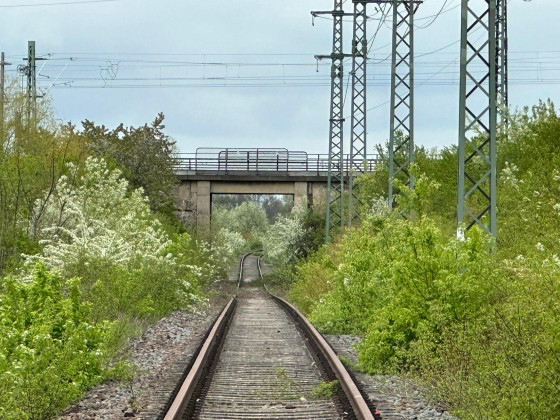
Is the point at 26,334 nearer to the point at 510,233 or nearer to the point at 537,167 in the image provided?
the point at 510,233

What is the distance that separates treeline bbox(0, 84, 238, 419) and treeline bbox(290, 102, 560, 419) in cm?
422

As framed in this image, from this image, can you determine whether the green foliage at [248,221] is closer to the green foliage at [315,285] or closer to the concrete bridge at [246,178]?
the concrete bridge at [246,178]

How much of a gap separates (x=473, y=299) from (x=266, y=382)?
3160 mm

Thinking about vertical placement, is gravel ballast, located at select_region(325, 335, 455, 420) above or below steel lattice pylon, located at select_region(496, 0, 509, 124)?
below

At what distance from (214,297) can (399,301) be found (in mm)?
25098

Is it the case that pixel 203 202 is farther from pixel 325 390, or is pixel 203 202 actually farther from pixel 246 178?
pixel 325 390

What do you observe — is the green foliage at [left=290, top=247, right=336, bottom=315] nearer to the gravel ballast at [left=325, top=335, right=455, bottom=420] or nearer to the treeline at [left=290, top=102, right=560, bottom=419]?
the treeline at [left=290, top=102, right=560, bottom=419]

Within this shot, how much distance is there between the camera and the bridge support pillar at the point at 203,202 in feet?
176

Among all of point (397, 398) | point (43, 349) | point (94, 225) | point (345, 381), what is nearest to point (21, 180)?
point (94, 225)

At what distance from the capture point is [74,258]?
64.1 feet

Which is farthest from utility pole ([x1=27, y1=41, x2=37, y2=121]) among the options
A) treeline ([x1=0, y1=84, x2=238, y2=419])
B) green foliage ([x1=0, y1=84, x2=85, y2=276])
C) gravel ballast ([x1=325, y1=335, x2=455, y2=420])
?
gravel ballast ([x1=325, y1=335, x2=455, y2=420])

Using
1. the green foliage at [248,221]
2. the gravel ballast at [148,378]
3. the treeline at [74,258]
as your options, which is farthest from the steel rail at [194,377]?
the green foliage at [248,221]

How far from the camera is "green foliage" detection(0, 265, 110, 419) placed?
9461mm

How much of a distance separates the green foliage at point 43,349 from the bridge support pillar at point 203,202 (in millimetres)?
40782
